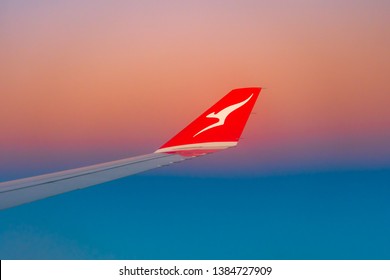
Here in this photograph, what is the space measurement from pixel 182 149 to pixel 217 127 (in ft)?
0.57

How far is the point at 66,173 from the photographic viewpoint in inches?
64.4

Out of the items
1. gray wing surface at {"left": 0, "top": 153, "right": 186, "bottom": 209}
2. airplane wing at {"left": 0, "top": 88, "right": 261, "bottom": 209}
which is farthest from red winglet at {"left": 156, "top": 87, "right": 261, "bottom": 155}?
gray wing surface at {"left": 0, "top": 153, "right": 186, "bottom": 209}

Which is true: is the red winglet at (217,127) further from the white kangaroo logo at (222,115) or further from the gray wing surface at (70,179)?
the gray wing surface at (70,179)

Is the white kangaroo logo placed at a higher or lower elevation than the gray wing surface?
higher

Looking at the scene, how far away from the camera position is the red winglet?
1.92 metres

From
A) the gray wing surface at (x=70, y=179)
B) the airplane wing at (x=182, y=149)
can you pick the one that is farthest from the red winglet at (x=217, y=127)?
the gray wing surface at (x=70, y=179)

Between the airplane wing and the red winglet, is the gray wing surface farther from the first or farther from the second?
the red winglet

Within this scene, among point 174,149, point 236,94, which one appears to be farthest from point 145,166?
point 236,94

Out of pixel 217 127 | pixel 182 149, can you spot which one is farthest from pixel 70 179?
pixel 217 127

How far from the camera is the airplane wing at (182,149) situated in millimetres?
1484

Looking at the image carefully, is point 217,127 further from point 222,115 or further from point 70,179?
point 70,179

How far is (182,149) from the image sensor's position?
1906 millimetres
